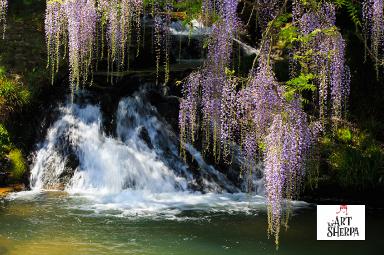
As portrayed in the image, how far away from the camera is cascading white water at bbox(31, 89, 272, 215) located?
11602mm

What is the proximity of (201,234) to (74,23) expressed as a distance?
12.8ft

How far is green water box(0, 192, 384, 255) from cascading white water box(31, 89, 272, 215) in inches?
45.7

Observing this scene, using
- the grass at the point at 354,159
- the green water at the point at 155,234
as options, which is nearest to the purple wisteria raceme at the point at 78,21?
the green water at the point at 155,234

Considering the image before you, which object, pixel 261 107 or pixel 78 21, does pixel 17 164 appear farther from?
pixel 261 107

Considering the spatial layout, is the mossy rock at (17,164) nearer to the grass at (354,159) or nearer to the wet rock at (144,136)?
the wet rock at (144,136)

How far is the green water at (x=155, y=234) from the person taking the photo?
8.06m

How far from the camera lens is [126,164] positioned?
12359 millimetres

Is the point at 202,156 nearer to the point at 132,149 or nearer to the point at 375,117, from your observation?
the point at 132,149

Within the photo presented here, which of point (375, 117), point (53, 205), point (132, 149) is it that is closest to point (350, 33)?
point (375, 117)

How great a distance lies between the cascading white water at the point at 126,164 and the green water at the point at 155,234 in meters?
1.16

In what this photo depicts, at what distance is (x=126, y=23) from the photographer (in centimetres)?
855

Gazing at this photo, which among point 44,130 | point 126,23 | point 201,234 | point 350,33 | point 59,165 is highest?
point 350,33

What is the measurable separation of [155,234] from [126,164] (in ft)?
12.4

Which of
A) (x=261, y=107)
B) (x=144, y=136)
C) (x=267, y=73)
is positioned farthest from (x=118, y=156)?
(x=267, y=73)
